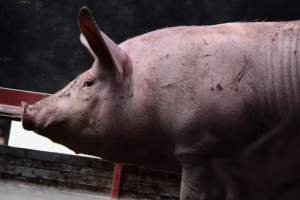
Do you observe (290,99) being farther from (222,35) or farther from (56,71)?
(56,71)

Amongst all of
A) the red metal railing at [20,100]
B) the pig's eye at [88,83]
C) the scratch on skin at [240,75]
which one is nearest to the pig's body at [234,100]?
the scratch on skin at [240,75]

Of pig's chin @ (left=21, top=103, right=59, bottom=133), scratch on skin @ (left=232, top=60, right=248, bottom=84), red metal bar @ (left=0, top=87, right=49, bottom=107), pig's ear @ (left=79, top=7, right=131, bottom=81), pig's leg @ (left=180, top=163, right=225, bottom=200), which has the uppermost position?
red metal bar @ (left=0, top=87, right=49, bottom=107)

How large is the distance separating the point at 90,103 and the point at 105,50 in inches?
4.6

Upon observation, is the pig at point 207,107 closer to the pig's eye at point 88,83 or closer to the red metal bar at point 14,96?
the pig's eye at point 88,83

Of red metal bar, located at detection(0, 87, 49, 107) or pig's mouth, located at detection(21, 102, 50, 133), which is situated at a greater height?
red metal bar, located at detection(0, 87, 49, 107)

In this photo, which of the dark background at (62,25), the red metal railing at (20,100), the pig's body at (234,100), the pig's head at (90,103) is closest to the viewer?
the pig's body at (234,100)

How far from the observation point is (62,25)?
2584 mm

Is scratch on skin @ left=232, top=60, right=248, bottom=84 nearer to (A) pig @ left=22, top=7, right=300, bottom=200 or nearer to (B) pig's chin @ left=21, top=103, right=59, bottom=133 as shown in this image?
(A) pig @ left=22, top=7, right=300, bottom=200

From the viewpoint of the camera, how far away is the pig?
3.32 ft

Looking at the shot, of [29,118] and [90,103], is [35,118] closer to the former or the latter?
[29,118]

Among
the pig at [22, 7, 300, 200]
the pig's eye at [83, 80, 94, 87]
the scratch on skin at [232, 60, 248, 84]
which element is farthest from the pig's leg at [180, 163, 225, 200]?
the pig's eye at [83, 80, 94, 87]

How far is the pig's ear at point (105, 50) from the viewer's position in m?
1.09

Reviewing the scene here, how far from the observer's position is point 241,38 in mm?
1065

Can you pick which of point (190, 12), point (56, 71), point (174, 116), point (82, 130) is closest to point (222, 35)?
point (174, 116)
